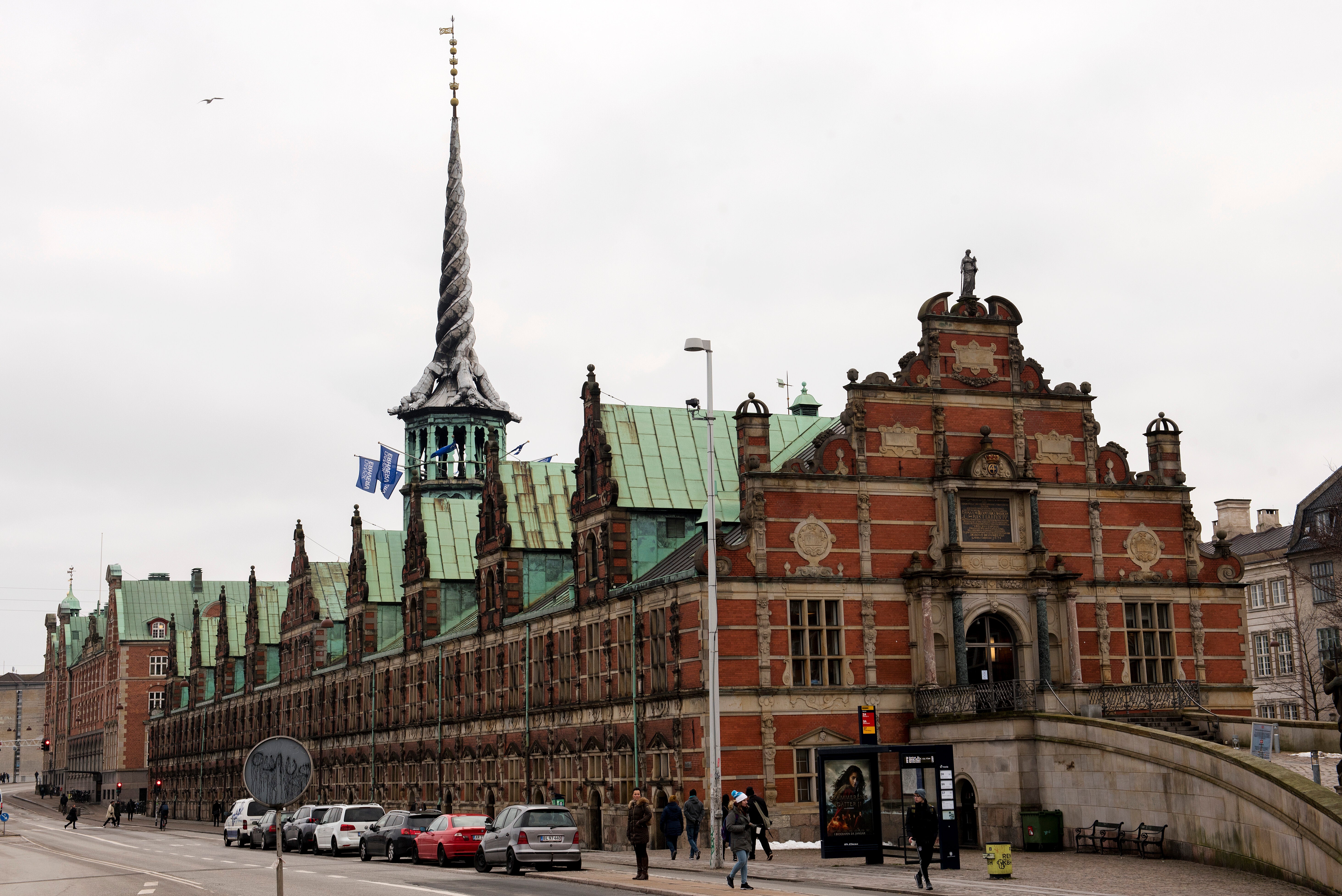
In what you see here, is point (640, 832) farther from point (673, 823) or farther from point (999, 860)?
point (999, 860)

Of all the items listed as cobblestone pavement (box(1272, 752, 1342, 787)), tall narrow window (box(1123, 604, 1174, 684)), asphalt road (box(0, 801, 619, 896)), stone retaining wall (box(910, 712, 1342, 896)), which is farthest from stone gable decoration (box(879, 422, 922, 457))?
asphalt road (box(0, 801, 619, 896))

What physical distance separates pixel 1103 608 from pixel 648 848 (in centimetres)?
1714

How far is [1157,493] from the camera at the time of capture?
2089 inches

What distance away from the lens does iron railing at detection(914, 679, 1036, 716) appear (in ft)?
152

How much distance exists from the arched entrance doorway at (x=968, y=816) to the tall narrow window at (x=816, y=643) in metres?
5.31

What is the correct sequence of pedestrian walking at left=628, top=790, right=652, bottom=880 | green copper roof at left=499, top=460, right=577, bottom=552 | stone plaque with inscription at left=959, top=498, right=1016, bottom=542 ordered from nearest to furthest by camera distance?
pedestrian walking at left=628, top=790, right=652, bottom=880 < stone plaque with inscription at left=959, top=498, right=1016, bottom=542 < green copper roof at left=499, top=460, right=577, bottom=552

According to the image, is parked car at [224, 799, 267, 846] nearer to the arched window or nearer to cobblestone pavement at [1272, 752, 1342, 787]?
the arched window

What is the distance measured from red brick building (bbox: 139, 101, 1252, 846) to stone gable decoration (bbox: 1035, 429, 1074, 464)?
9cm

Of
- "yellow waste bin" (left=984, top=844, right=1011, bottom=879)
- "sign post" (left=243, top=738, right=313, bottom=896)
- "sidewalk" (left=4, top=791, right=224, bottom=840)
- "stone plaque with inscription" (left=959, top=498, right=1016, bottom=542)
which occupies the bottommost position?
"sidewalk" (left=4, top=791, right=224, bottom=840)

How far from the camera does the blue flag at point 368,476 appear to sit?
10300 centimetres

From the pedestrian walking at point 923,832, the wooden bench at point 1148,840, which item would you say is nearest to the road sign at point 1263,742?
the wooden bench at point 1148,840

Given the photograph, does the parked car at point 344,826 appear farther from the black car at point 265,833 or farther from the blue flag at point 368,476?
the blue flag at point 368,476

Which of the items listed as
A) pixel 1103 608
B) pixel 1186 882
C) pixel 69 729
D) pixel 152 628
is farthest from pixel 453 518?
pixel 69 729

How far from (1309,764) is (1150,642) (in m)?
13.5
